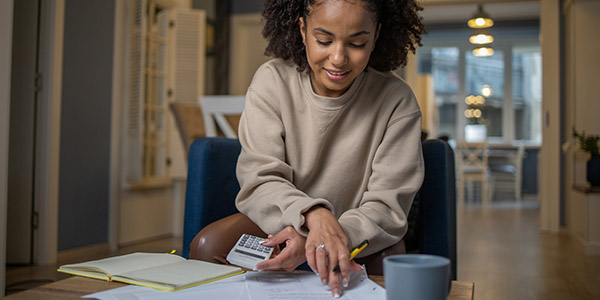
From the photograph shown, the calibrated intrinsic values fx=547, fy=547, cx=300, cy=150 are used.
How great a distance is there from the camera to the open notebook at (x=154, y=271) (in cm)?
78

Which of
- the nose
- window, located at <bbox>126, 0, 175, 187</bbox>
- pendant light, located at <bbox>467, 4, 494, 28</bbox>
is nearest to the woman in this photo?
the nose

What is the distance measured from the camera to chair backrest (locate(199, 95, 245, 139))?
2.94 m

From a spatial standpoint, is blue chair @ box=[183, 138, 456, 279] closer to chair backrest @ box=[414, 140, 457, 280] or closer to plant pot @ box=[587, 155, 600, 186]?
chair backrest @ box=[414, 140, 457, 280]

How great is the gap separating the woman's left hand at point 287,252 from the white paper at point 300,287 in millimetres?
17

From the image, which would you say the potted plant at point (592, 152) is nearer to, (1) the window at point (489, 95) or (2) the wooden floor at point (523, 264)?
(2) the wooden floor at point (523, 264)

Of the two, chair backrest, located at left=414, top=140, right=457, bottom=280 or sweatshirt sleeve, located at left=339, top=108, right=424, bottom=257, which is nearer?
sweatshirt sleeve, located at left=339, top=108, right=424, bottom=257

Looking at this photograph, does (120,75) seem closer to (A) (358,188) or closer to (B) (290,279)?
(A) (358,188)

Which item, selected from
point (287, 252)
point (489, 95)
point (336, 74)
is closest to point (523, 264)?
point (336, 74)

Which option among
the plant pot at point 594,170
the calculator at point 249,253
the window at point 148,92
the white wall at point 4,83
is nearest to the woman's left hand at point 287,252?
the calculator at point 249,253

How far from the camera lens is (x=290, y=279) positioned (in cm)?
85

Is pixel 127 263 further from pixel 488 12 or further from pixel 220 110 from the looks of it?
pixel 488 12

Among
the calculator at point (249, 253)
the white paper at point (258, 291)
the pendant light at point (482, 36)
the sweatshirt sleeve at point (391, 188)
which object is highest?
the pendant light at point (482, 36)

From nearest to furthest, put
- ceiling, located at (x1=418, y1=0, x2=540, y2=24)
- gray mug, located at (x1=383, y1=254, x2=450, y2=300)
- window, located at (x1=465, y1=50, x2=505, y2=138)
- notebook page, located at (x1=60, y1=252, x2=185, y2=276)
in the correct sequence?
gray mug, located at (x1=383, y1=254, x2=450, y2=300) < notebook page, located at (x1=60, y1=252, x2=185, y2=276) < ceiling, located at (x1=418, y1=0, x2=540, y2=24) < window, located at (x1=465, y1=50, x2=505, y2=138)

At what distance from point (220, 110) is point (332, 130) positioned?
1788mm
